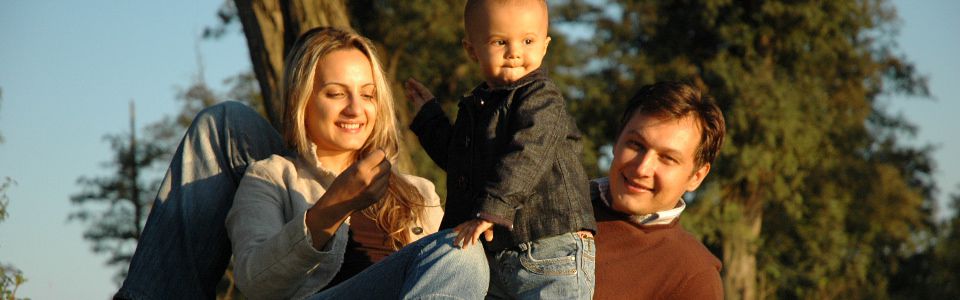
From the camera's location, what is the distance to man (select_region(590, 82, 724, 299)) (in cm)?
398

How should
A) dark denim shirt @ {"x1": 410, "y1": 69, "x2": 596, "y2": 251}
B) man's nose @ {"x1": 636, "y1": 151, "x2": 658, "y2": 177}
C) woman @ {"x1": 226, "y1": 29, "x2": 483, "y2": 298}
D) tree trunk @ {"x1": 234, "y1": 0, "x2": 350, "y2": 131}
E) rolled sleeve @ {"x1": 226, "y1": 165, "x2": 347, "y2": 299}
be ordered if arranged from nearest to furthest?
dark denim shirt @ {"x1": 410, "y1": 69, "x2": 596, "y2": 251} → rolled sleeve @ {"x1": 226, "y1": 165, "x2": 347, "y2": 299} → woman @ {"x1": 226, "y1": 29, "x2": 483, "y2": 298} → man's nose @ {"x1": 636, "y1": 151, "x2": 658, "y2": 177} → tree trunk @ {"x1": 234, "y1": 0, "x2": 350, "y2": 131}

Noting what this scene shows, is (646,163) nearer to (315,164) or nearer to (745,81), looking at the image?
(315,164)

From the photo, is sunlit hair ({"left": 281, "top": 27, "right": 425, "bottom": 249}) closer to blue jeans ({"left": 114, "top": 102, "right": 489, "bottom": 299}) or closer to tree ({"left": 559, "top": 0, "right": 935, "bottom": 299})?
blue jeans ({"left": 114, "top": 102, "right": 489, "bottom": 299})

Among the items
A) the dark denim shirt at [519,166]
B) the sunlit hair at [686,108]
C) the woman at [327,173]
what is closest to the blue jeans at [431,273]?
the dark denim shirt at [519,166]

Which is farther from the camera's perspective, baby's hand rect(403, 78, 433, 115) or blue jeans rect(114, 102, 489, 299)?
blue jeans rect(114, 102, 489, 299)

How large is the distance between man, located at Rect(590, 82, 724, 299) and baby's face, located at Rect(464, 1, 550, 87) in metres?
0.70

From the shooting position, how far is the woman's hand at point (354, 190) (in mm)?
3445

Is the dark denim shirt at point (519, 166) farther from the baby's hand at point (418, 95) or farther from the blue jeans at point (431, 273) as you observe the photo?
the baby's hand at point (418, 95)

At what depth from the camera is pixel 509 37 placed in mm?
3527

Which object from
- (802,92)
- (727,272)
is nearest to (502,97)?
(727,272)

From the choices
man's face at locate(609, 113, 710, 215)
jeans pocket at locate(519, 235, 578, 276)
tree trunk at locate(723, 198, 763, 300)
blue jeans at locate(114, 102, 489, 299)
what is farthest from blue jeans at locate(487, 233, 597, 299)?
tree trunk at locate(723, 198, 763, 300)

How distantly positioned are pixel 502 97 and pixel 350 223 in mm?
985

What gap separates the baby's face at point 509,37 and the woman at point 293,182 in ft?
2.22

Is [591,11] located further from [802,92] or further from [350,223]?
[350,223]
